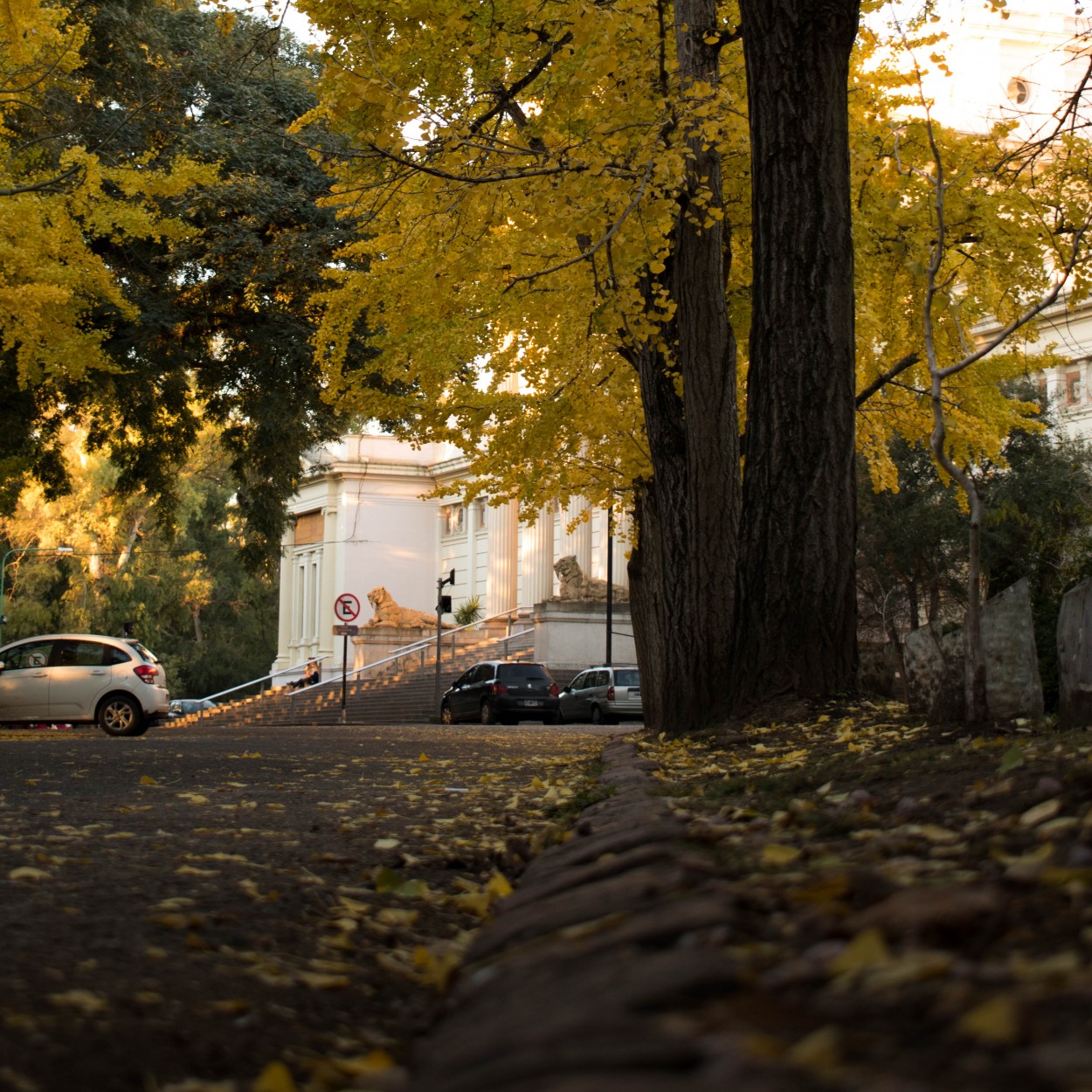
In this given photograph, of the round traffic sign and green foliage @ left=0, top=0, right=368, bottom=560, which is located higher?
green foliage @ left=0, top=0, right=368, bottom=560

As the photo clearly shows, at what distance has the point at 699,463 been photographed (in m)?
11.9

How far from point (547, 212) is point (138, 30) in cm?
1015

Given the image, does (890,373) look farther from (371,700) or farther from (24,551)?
(24,551)

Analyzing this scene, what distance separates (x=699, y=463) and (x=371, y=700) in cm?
3513

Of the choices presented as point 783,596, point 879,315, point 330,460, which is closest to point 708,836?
point 783,596

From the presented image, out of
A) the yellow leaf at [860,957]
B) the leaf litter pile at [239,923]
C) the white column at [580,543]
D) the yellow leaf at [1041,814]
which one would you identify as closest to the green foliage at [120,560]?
the white column at [580,543]

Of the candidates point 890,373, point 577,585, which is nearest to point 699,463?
point 890,373

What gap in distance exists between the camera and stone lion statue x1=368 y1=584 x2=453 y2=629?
57.9m

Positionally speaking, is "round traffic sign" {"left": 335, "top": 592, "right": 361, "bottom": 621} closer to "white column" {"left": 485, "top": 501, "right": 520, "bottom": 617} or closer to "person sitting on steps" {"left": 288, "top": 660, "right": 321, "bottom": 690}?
"person sitting on steps" {"left": 288, "top": 660, "right": 321, "bottom": 690}

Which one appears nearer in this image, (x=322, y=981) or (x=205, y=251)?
(x=322, y=981)

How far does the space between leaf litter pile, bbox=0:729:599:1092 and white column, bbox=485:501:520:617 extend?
54.0 meters

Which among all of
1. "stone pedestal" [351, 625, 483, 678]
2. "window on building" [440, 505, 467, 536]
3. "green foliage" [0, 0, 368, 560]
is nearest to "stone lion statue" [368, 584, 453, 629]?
"stone pedestal" [351, 625, 483, 678]

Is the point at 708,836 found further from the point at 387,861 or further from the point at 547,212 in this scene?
the point at 547,212

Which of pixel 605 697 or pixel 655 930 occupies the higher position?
pixel 605 697
